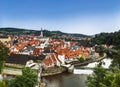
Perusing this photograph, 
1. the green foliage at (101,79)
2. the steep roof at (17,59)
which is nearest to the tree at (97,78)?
the green foliage at (101,79)

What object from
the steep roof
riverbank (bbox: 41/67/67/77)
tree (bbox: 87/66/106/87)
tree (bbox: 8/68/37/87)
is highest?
tree (bbox: 87/66/106/87)

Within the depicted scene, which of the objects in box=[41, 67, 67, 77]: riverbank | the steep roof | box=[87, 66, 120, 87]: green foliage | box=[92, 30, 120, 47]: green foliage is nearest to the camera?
box=[87, 66, 120, 87]: green foliage

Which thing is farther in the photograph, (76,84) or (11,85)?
(76,84)

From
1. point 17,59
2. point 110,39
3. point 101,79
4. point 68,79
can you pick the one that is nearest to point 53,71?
point 17,59

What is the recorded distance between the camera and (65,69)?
44250mm

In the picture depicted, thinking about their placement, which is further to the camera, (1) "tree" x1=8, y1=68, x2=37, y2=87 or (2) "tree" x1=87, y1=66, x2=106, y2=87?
(1) "tree" x1=8, y1=68, x2=37, y2=87

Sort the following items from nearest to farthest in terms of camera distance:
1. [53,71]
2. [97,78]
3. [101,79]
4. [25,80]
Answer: [101,79] < [97,78] < [25,80] < [53,71]

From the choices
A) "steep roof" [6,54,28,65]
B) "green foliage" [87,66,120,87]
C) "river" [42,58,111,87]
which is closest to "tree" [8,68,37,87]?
"green foliage" [87,66,120,87]

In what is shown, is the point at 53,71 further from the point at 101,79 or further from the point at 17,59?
the point at 101,79

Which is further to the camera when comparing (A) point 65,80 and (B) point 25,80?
(A) point 65,80

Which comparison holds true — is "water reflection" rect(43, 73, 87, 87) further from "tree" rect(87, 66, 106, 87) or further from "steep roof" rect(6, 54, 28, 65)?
"tree" rect(87, 66, 106, 87)

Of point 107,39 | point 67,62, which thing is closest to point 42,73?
point 67,62

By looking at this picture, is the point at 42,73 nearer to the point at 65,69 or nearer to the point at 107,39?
the point at 65,69

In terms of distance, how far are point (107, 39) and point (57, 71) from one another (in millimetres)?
46757
